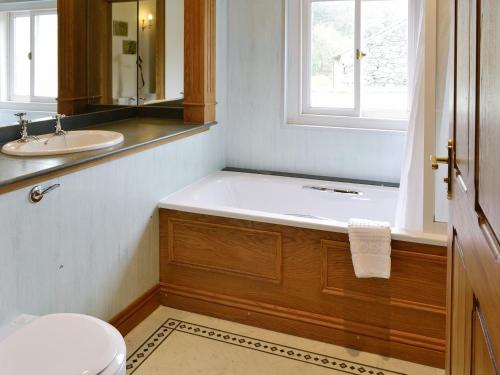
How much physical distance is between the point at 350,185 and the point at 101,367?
81.7 inches

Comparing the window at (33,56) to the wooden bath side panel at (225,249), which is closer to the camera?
the window at (33,56)

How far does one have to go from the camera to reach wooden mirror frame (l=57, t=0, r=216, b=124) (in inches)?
105

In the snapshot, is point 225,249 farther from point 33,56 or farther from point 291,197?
point 33,56

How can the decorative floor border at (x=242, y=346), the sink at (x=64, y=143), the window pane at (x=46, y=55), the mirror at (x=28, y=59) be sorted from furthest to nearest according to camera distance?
1. the window pane at (x=46, y=55)
2. the mirror at (x=28, y=59)
3. the decorative floor border at (x=242, y=346)
4. the sink at (x=64, y=143)

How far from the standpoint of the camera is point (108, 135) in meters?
2.54

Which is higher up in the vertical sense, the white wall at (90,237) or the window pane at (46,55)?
the window pane at (46,55)

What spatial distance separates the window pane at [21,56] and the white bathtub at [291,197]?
0.88 metres

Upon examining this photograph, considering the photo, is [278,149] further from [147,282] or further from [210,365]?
[210,365]

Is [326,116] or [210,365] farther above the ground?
[326,116]

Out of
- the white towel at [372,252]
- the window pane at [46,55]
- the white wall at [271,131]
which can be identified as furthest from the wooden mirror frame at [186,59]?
the white towel at [372,252]

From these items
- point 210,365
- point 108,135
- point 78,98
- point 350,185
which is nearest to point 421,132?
point 350,185

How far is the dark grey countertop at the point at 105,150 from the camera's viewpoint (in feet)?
5.86

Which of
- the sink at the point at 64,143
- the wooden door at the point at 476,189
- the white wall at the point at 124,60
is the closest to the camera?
the wooden door at the point at 476,189

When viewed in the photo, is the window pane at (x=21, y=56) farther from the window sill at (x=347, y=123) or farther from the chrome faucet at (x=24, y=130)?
the window sill at (x=347, y=123)
